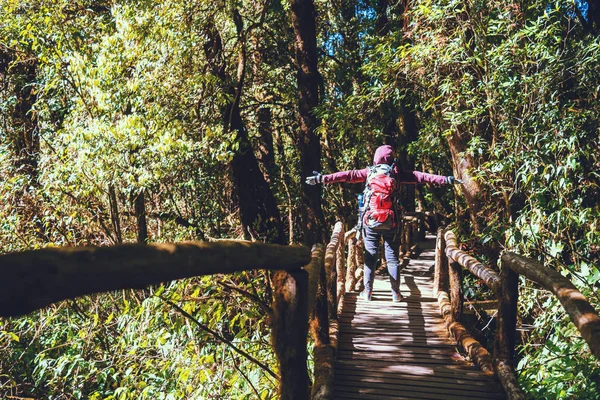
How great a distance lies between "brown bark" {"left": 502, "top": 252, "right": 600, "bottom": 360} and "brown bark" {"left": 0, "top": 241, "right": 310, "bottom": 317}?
155 centimetres

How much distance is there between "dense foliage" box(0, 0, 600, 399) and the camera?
512 cm

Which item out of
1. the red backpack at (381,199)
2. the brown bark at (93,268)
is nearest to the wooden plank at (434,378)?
the red backpack at (381,199)

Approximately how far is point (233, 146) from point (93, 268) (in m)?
7.37

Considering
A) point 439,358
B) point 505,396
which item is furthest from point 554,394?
point 439,358

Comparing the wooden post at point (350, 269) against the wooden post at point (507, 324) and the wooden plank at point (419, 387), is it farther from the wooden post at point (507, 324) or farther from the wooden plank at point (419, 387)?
the wooden post at point (507, 324)

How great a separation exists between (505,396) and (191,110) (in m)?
6.92

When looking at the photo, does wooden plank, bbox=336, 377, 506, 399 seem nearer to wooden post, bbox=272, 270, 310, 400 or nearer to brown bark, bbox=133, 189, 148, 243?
wooden post, bbox=272, 270, 310, 400

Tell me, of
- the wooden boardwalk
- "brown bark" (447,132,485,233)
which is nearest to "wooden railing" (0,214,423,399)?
the wooden boardwalk

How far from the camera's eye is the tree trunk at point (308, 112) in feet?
23.2

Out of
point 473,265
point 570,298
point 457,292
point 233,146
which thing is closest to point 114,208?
point 233,146

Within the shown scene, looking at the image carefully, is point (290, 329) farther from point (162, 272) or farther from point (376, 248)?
point (376, 248)

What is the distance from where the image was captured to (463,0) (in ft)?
21.9

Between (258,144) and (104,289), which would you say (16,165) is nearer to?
(258,144)

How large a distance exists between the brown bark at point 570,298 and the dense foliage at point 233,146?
659 mm
